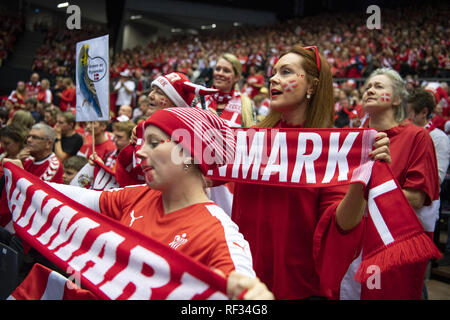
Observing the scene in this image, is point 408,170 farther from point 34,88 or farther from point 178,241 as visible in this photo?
point 34,88

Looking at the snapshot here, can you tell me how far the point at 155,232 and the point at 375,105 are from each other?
1885 millimetres

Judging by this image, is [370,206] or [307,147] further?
[307,147]

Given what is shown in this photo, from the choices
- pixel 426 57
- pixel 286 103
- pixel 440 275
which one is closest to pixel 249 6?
pixel 426 57

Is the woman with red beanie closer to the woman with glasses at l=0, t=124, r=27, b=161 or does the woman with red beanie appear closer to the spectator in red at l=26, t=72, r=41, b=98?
the woman with glasses at l=0, t=124, r=27, b=161

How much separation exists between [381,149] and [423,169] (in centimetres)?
88

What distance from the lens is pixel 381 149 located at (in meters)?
1.84

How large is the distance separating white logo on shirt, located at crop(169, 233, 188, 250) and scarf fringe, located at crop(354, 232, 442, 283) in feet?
2.56

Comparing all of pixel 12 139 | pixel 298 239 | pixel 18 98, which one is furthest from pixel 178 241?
pixel 18 98

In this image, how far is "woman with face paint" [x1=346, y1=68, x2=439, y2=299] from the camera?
2301 millimetres

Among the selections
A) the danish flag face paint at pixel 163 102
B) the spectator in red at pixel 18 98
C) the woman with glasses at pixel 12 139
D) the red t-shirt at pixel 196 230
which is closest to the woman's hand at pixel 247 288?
the red t-shirt at pixel 196 230

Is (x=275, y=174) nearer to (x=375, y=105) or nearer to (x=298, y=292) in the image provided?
(x=298, y=292)
